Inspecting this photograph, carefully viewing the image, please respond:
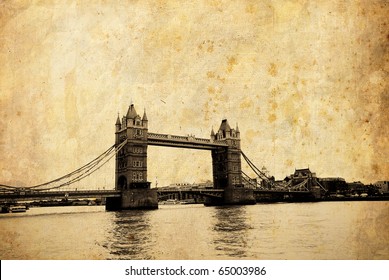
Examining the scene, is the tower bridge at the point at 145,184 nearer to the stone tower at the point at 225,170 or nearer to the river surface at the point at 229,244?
the stone tower at the point at 225,170

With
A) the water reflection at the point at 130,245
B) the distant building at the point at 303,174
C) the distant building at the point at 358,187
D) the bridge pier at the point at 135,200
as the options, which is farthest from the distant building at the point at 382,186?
the bridge pier at the point at 135,200

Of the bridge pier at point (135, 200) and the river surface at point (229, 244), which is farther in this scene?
the bridge pier at point (135, 200)

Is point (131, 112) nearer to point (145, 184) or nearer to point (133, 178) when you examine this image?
point (145, 184)

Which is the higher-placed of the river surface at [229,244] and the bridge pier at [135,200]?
the bridge pier at [135,200]

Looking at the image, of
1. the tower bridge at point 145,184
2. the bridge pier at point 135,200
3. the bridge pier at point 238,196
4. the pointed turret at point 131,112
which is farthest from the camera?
the bridge pier at point 238,196

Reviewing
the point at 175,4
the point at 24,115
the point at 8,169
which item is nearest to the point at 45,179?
the point at 8,169

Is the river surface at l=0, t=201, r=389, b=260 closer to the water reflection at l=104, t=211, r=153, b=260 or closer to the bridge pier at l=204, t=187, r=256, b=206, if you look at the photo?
the water reflection at l=104, t=211, r=153, b=260

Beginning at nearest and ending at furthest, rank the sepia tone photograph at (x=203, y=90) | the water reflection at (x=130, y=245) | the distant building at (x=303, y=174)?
the water reflection at (x=130, y=245) → the sepia tone photograph at (x=203, y=90) → the distant building at (x=303, y=174)

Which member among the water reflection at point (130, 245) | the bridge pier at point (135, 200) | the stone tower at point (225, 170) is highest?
the stone tower at point (225, 170)

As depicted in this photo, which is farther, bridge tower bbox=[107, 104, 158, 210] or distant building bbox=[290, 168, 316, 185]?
bridge tower bbox=[107, 104, 158, 210]

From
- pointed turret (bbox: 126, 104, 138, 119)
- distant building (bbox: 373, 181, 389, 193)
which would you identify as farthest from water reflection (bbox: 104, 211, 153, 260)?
distant building (bbox: 373, 181, 389, 193)

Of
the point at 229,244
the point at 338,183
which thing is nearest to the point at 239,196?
the point at 338,183
